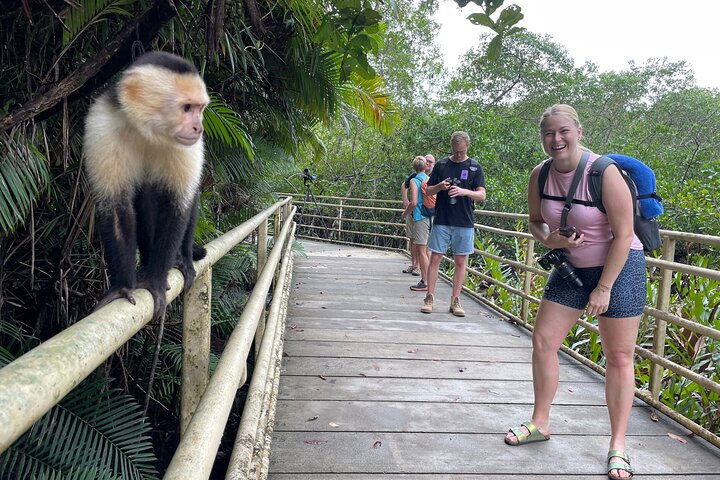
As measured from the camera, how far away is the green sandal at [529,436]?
2.75m

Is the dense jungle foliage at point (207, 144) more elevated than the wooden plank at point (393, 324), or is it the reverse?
the dense jungle foliage at point (207, 144)

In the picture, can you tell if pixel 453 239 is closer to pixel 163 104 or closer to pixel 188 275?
pixel 163 104

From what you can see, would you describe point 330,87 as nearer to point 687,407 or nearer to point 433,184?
point 433,184

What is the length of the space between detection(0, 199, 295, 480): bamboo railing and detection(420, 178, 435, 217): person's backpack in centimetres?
408

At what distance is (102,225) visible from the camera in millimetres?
1865

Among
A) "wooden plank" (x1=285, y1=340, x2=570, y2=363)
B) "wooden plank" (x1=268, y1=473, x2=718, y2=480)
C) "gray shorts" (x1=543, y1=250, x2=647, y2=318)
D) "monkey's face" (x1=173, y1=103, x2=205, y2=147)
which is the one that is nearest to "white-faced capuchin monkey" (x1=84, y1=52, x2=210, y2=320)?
"monkey's face" (x1=173, y1=103, x2=205, y2=147)

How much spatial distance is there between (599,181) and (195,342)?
5.86 ft

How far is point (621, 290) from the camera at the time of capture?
2471 mm

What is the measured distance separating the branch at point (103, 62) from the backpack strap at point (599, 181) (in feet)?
5.90

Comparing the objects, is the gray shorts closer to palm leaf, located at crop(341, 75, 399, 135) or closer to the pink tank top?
the pink tank top

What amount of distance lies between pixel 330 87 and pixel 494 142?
30.1 ft

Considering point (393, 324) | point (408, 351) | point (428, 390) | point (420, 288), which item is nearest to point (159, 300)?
point (428, 390)

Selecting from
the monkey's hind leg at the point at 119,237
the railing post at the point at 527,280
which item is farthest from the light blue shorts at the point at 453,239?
the monkey's hind leg at the point at 119,237

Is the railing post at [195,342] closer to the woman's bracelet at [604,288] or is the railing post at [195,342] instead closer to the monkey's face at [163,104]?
the monkey's face at [163,104]
